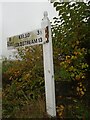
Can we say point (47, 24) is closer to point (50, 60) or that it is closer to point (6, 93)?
point (50, 60)

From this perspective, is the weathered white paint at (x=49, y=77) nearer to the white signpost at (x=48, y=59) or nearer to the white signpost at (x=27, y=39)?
the white signpost at (x=48, y=59)

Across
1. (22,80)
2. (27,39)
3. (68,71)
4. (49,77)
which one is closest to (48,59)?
(49,77)

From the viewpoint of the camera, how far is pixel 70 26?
13.0 feet

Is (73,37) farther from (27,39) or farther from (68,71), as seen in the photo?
(27,39)

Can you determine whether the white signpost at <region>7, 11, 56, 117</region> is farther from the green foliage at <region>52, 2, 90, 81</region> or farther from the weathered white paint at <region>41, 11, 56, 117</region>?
the green foliage at <region>52, 2, 90, 81</region>

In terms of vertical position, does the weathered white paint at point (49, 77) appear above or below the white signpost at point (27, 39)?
below

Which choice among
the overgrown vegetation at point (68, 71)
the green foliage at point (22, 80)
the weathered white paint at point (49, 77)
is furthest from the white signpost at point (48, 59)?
the green foliage at point (22, 80)

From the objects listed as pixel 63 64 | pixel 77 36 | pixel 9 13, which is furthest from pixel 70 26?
pixel 9 13

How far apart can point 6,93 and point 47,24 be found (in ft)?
5.25

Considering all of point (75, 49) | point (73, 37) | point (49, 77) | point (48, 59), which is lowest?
point (49, 77)

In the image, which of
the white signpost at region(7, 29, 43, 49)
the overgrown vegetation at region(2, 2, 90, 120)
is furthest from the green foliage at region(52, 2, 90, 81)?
the white signpost at region(7, 29, 43, 49)

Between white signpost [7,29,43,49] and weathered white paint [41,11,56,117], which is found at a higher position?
white signpost [7,29,43,49]

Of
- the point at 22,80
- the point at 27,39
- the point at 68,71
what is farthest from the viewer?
the point at 22,80

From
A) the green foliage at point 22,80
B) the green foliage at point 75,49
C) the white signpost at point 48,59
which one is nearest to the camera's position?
the white signpost at point 48,59
